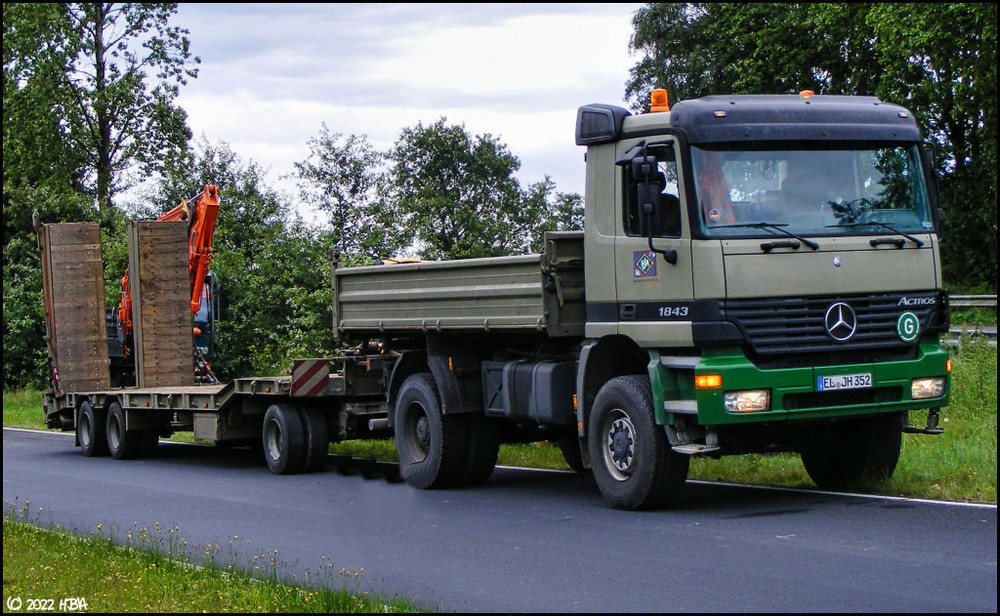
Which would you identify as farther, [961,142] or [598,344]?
[961,142]

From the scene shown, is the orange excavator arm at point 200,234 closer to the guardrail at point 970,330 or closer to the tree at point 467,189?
the guardrail at point 970,330

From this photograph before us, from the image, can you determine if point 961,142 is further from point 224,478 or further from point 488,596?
point 488,596

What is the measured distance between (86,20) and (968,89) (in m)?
29.5

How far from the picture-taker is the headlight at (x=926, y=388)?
10.7 metres

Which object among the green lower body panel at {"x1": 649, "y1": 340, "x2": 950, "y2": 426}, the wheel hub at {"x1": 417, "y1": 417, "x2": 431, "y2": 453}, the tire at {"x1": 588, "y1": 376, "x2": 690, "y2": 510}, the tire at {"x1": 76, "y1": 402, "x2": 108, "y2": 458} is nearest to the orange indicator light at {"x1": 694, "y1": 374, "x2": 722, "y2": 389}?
the green lower body panel at {"x1": 649, "y1": 340, "x2": 950, "y2": 426}

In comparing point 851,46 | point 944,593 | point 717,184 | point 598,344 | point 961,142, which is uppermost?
point 851,46

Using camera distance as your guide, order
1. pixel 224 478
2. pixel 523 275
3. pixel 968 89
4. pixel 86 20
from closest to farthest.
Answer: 1. pixel 523 275
2. pixel 224 478
3. pixel 968 89
4. pixel 86 20

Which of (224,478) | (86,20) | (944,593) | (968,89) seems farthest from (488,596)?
(86,20)

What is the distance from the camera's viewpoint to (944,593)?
7.33 meters

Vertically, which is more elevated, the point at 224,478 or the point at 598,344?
the point at 598,344

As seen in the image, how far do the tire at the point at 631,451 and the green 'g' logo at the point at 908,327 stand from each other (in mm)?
2016

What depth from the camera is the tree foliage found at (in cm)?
3597

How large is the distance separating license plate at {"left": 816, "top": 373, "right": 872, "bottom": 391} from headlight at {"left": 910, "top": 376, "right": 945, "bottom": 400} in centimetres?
49

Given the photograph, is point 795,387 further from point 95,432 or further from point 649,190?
point 95,432
